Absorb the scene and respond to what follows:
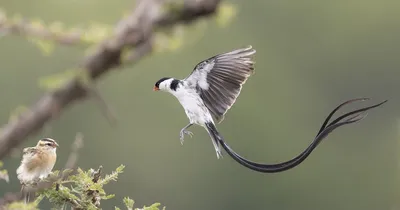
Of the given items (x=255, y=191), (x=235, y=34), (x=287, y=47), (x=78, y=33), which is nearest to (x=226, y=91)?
(x=78, y=33)

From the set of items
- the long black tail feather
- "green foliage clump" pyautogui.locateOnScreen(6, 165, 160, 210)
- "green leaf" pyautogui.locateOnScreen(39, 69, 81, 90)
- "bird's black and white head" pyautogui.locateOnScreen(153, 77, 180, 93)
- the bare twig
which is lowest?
the long black tail feather

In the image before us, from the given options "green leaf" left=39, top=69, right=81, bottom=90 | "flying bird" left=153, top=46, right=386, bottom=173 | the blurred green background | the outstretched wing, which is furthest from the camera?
the blurred green background

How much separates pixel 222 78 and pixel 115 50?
556 mm

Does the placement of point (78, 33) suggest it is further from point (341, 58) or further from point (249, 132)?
point (341, 58)

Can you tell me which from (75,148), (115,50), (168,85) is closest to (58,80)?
(115,50)

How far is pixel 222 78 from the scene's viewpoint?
2.66 m

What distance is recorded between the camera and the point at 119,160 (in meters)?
15.4

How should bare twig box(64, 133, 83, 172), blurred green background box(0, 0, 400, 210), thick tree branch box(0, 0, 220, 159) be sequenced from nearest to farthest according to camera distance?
1. bare twig box(64, 133, 83, 172)
2. thick tree branch box(0, 0, 220, 159)
3. blurred green background box(0, 0, 400, 210)

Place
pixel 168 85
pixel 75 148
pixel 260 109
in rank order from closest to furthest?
pixel 75 148, pixel 168 85, pixel 260 109

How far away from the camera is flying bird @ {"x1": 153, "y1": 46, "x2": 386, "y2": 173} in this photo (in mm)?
2455

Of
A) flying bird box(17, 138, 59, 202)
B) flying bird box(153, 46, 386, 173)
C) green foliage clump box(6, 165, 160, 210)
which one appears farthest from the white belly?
flying bird box(17, 138, 59, 202)

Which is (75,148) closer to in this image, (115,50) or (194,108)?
(194,108)

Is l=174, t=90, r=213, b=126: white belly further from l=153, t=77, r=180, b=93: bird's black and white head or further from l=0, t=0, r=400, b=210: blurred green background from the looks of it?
l=0, t=0, r=400, b=210: blurred green background

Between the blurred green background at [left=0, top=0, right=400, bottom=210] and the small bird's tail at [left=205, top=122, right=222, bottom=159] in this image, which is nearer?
the small bird's tail at [left=205, top=122, right=222, bottom=159]
